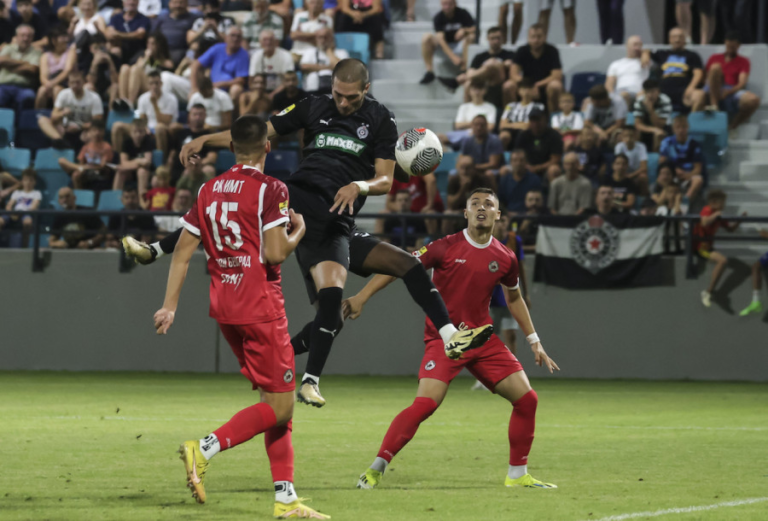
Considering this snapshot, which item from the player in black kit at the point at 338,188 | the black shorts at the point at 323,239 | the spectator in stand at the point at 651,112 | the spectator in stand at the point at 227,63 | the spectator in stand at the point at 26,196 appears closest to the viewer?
the player in black kit at the point at 338,188

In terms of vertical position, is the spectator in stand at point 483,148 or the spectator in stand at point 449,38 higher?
the spectator in stand at point 449,38

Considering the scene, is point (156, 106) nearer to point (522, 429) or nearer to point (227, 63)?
point (227, 63)

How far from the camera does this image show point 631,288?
50.7ft

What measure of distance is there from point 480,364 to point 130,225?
378 inches

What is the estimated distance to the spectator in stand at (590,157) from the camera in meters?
16.1

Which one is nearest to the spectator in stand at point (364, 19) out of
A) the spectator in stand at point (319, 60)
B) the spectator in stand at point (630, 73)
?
the spectator in stand at point (319, 60)

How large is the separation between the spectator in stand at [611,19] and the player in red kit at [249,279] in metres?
14.7

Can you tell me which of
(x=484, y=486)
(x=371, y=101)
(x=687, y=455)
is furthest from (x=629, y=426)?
(x=371, y=101)

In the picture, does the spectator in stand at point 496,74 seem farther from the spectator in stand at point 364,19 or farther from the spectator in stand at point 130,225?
the spectator in stand at point 130,225

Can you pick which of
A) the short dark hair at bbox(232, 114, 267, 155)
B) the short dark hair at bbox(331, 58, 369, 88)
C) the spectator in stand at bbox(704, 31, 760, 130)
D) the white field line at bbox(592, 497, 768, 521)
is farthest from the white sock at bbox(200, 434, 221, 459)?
the spectator in stand at bbox(704, 31, 760, 130)

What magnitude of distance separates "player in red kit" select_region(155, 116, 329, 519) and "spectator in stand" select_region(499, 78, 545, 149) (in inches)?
438

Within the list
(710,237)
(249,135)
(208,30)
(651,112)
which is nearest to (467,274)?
(249,135)

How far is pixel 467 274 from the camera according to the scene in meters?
7.44

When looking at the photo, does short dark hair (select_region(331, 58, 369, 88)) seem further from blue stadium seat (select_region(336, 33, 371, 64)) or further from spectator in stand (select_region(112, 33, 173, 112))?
blue stadium seat (select_region(336, 33, 371, 64))
